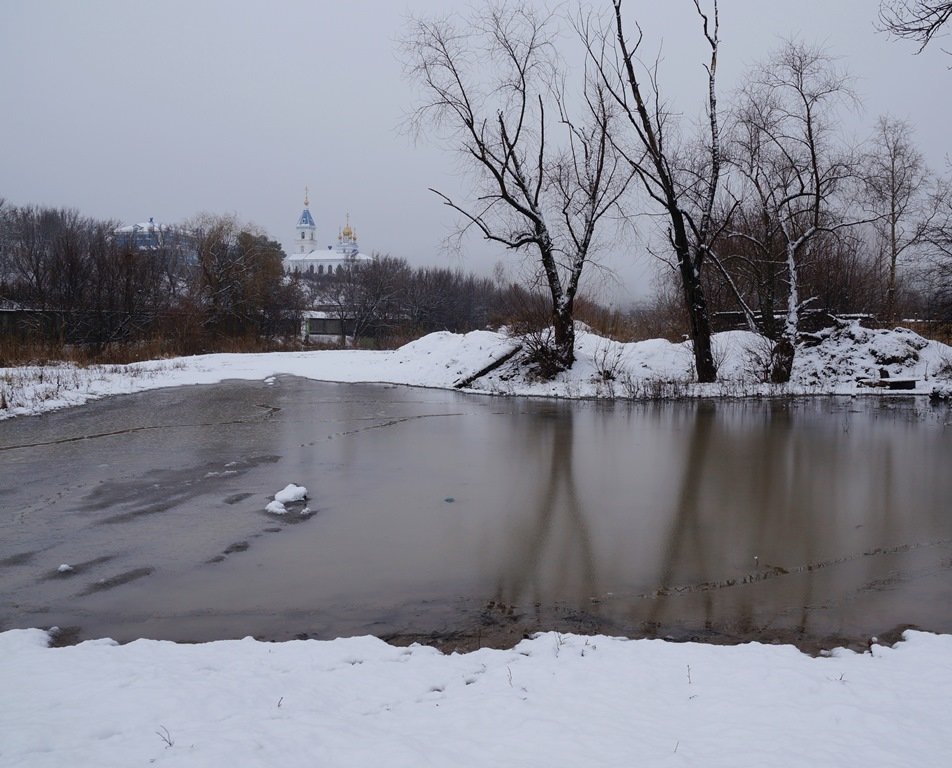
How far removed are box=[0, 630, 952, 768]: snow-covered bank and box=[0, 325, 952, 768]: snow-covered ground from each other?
1 centimetres

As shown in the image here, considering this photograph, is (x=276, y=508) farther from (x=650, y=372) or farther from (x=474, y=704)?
(x=650, y=372)

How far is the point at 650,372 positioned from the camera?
2330 cm

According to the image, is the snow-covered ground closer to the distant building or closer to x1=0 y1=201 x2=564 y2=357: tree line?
x1=0 y1=201 x2=564 y2=357: tree line

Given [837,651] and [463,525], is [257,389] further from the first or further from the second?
[837,651]

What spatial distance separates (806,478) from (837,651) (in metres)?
5.93

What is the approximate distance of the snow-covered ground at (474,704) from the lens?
146 inches

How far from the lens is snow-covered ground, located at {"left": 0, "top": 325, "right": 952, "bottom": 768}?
12.1ft

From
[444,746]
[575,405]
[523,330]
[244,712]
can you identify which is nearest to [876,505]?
[444,746]

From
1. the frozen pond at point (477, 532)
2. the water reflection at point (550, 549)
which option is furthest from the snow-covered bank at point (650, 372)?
the water reflection at point (550, 549)

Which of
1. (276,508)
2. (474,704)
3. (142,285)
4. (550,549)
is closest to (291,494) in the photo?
(276,508)

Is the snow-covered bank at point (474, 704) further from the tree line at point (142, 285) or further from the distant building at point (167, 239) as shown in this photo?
the distant building at point (167, 239)

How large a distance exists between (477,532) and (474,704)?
12.8ft

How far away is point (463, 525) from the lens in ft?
27.7

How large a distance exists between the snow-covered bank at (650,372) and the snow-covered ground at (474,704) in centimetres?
1620
